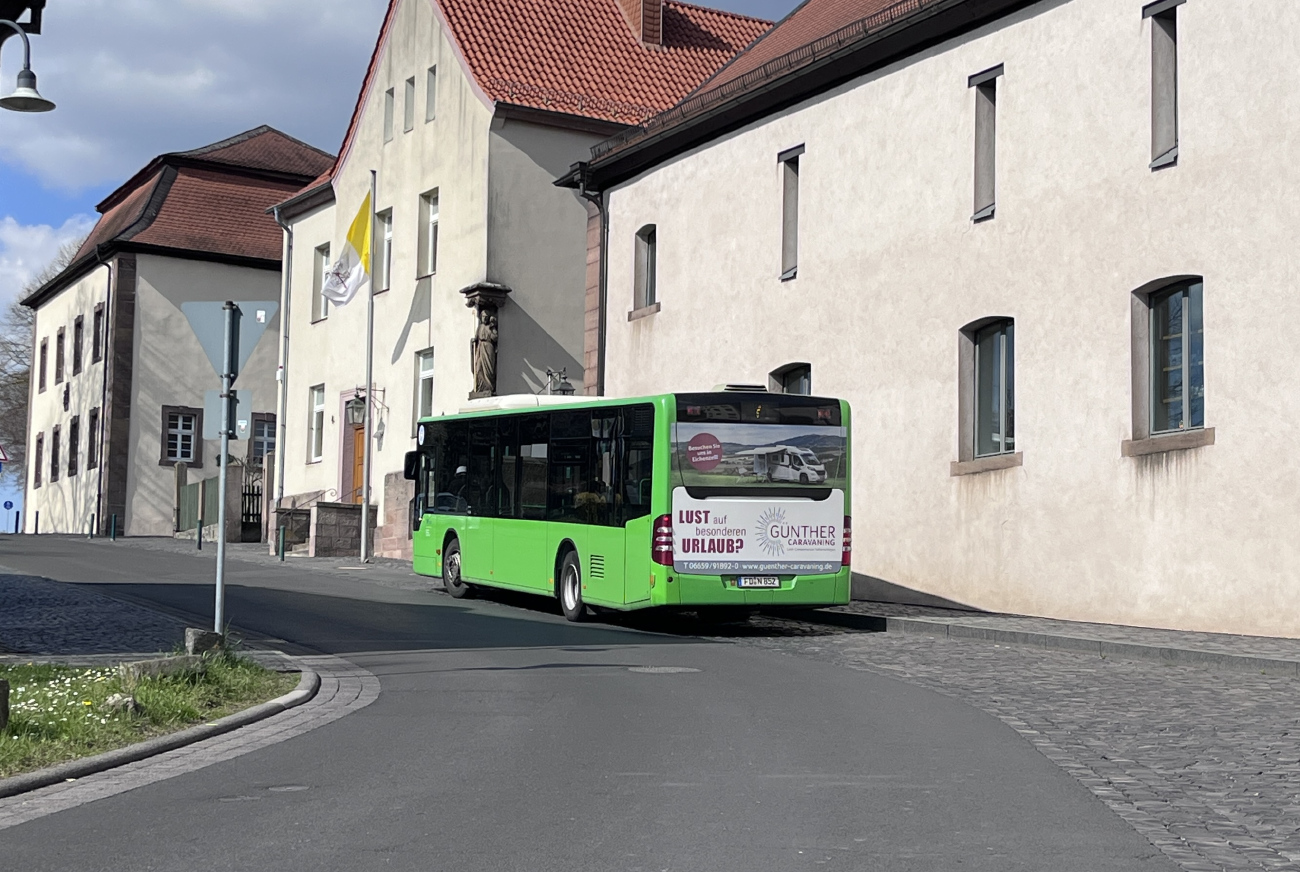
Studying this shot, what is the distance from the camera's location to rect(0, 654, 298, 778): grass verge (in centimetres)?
929

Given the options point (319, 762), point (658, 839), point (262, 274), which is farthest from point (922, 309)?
point (262, 274)

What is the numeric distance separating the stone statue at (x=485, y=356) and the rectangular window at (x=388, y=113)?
7791 mm

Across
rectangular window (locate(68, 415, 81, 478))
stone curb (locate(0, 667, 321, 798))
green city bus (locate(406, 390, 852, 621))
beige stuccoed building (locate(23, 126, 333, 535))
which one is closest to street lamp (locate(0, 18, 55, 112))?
stone curb (locate(0, 667, 321, 798))

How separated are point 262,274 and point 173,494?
7.40 m

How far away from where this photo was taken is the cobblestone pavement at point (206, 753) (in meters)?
8.02

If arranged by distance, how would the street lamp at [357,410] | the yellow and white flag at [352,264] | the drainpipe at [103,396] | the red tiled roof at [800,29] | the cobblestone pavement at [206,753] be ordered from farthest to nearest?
the drainpipe at [103,396], the street lamp at [357,410], the yellow and white flag at [352,264], the red tiled roof at [800,29], the cobblestone pavement at [206,753]

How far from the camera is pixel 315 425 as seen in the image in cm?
4288

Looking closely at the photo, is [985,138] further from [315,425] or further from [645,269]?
[315,425]

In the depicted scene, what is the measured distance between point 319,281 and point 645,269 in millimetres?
15820

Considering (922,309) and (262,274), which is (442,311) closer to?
(922,309)

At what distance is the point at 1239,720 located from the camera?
1138cm

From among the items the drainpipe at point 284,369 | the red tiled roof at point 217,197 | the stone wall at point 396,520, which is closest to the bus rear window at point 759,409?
the stone wall at point 396,520

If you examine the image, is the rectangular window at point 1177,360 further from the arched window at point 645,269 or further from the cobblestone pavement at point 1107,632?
the arched window at point 645,269

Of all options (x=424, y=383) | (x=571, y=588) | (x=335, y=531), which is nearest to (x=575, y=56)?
(x=424, y=383)
